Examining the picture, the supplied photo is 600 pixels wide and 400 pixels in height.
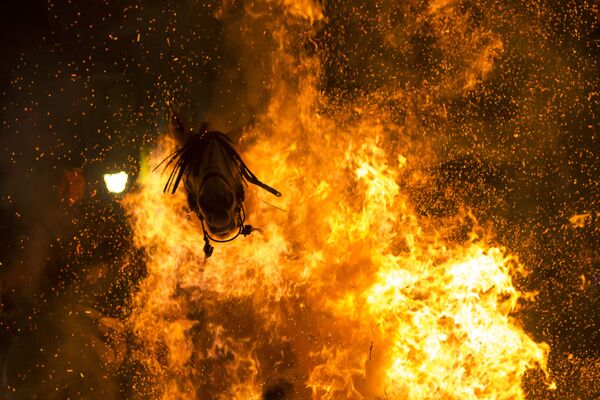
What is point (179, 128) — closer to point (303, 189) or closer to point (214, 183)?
point (214, 183)

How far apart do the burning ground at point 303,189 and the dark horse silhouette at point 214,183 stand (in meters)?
1.15

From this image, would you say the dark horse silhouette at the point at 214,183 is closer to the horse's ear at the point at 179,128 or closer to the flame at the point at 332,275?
the horse's ear at the point at 179,128

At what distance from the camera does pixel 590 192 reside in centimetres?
519

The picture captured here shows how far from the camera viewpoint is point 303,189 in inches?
189

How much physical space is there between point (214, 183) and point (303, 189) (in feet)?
5.52

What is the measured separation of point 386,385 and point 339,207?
2.24 metres

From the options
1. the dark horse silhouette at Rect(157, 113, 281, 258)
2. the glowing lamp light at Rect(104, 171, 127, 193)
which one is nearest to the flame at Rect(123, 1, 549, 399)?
the glowing lamp light at Rect(104, 171, 127, 193)

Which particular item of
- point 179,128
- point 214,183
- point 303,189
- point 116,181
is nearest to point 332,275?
point 303,189

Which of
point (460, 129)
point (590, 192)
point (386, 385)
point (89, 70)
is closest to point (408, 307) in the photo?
point (386, 385)

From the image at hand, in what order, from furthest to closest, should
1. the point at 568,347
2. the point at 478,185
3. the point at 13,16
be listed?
1. the point at 568,347
2. the point at 478,185
3. the point at 13,16

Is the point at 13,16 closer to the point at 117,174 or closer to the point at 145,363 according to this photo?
the point at 117,174

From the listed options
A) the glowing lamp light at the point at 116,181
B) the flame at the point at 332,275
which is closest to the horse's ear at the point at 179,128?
Answer: the flame at the point at 332,275

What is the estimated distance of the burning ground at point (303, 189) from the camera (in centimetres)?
479

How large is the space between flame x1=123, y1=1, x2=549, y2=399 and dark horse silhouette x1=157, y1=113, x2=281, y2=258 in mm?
1161
